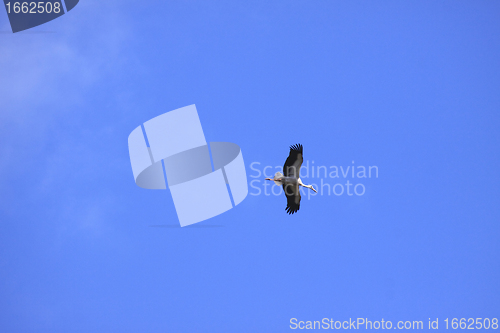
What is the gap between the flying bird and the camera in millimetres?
26453

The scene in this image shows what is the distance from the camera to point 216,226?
87.9 feet

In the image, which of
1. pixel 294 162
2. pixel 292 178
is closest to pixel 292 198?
pixel 292 178

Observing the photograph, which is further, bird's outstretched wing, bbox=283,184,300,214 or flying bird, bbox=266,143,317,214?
bird's outstretched wing, bbox=283,184,300,214

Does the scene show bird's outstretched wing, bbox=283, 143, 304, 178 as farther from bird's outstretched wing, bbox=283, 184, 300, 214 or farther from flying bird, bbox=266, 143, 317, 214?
bird's outstretched wing, bbox=283, 184, 300, 214

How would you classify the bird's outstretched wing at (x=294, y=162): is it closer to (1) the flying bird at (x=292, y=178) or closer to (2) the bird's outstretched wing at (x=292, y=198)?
(1) the flying bird at (x=292, y=178)

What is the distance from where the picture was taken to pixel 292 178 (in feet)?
89.6

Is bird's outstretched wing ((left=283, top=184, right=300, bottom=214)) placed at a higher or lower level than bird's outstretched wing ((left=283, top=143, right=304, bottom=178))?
lower

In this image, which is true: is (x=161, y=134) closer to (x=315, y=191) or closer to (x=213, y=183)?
(x=213, y=183)

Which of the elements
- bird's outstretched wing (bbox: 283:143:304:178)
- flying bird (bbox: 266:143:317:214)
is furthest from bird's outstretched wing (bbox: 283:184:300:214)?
bird's outstretched wing (bbox: 283:143:304:178)

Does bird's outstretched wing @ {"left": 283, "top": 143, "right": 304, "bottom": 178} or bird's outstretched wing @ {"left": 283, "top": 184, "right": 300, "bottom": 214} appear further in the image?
Answer: bird's outstretched wing @ {"left": 283, "top": 184, "right": 300, "bottom": 214}

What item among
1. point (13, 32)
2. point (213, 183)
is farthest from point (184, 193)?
point (13, 32)

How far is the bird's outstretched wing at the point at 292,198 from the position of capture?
1095 inches

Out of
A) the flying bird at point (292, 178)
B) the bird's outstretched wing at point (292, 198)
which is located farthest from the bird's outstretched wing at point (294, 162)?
the bird's outstretched wing at point (292, 198)

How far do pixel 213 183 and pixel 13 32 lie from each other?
12.9 metres
